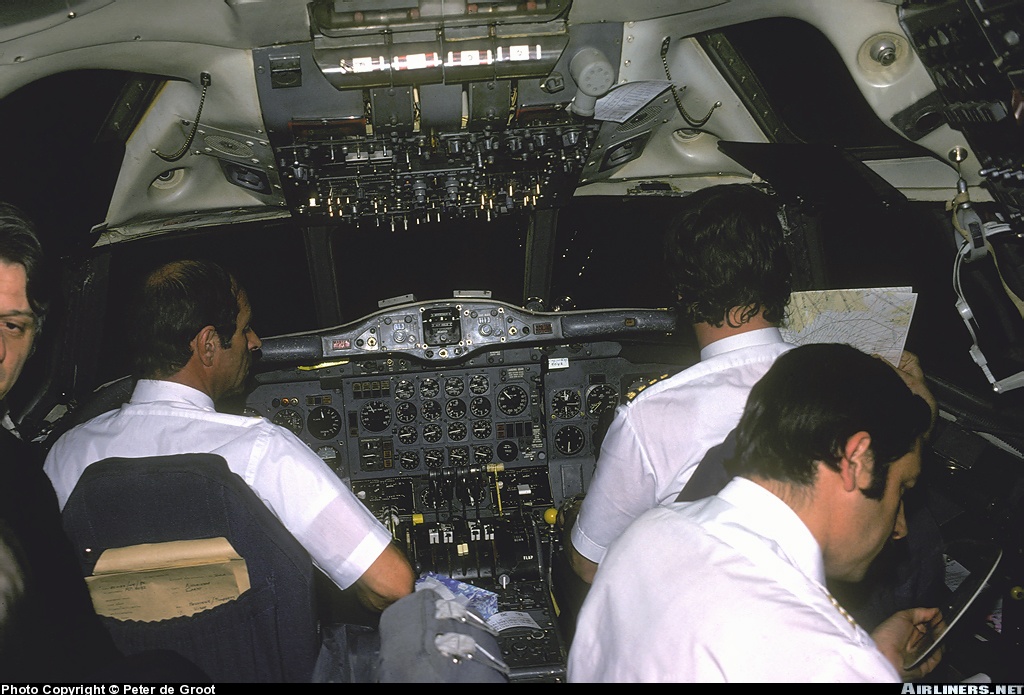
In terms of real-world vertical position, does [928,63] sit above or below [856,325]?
above

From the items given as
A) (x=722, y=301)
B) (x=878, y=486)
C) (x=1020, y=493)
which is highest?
(x=722, y=301)

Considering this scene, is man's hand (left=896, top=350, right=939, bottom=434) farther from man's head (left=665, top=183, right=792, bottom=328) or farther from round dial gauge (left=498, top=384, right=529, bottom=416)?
round dial gauge (left=498, top=384, right=529, bottom=416)

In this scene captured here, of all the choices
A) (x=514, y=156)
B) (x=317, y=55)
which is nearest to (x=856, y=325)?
(x=514, y=156)

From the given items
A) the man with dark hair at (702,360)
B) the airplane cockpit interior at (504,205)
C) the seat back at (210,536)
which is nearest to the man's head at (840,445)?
the man with dark hair at (702,360)

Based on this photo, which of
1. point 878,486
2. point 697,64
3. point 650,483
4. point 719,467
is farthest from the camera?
point 697,64

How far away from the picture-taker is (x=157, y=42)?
6.62 feet

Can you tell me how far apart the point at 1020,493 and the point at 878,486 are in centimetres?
140

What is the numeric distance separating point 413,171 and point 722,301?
139cm

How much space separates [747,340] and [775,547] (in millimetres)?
819

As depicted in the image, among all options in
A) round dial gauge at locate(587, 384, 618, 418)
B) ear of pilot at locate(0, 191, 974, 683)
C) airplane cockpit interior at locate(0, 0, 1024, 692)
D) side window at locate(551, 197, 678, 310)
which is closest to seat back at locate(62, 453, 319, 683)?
ear of pilot at locate(0, 191, 974, 683)

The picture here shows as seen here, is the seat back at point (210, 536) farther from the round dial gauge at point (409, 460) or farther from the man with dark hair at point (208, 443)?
the round dial gauge at point (409, 460)

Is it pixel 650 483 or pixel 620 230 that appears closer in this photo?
pixel 650 483

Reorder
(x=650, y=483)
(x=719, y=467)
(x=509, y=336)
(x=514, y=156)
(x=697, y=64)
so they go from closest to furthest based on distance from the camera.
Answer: (x=719, y=467), (x=650, y=483), (x=697, y=64), (x=514, y=156), (x=509, y=336)

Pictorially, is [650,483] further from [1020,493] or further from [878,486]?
[1020,493]
